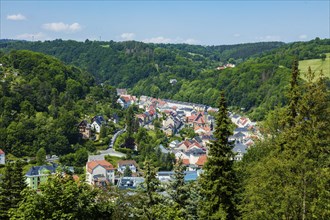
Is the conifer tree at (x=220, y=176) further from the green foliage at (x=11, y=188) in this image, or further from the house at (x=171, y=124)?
the house at (x=171, y=124)

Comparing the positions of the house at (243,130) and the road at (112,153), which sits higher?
the house at (243,130)

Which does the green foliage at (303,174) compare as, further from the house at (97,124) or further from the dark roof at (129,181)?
the house at (97,124)

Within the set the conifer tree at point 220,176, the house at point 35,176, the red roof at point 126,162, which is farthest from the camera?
the red roof at point 126,162

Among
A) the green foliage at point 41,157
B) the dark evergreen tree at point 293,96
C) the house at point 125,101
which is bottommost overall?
the green foliage at point 41,157

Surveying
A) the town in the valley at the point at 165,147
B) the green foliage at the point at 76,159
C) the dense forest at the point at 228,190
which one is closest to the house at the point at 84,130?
the town in the valley at the point at 165,147

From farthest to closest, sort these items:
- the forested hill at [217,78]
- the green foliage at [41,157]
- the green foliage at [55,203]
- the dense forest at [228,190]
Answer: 1. the forested hill at [217,78]
2. the green foliage at [41,157]
3. the dense forest at [228,190]
4. the green foliage at [55,203]

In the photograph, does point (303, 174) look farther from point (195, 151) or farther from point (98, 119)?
point (98, 119)

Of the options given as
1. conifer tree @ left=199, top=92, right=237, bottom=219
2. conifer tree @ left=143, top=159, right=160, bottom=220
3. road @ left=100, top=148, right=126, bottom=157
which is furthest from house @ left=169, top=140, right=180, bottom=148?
conifer tree @ left=199, top=92, right=237, bottom=219

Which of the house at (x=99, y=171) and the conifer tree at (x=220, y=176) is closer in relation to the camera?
the conifer tree at (x=220, y=176)

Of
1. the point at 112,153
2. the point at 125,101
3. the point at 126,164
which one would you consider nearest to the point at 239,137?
the point at 112,153
